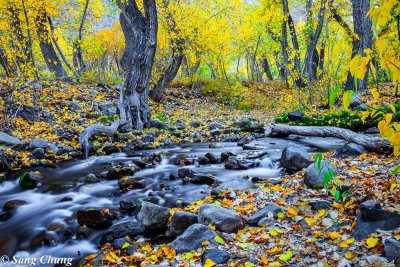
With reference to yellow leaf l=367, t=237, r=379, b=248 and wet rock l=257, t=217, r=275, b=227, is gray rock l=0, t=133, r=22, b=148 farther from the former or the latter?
yellow leaf l=367, t=237, r=379, b=248

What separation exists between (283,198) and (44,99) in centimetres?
979

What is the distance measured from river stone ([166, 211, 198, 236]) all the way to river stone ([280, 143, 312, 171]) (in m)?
2.61

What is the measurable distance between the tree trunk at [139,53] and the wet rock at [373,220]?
821cm

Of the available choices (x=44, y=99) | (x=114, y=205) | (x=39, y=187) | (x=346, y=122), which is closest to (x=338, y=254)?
(x=114, y=205)

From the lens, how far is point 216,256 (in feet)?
7.95

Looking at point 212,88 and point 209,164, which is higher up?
point 212,88

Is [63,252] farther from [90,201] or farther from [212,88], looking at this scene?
[212,88]

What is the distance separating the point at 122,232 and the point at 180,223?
0.78 metres

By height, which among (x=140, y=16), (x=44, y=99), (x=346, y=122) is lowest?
(x=346, y=122)

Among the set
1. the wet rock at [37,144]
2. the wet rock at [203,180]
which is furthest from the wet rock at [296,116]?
the wet rock at [37,144]

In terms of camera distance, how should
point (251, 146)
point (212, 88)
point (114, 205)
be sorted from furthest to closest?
point (212, 88) < point (251, 146) < point (114, 205)

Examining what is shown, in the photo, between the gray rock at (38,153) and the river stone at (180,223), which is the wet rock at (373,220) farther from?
the gray rock at (38,153)

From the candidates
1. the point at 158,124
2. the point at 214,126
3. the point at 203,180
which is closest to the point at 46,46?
the point at 158,124

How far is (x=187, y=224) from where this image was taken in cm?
314
